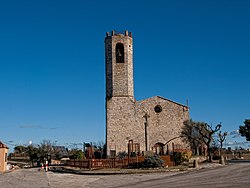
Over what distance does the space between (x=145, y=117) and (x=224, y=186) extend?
28.9m

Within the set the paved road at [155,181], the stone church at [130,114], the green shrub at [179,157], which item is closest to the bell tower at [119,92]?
the stone church at [130,114]

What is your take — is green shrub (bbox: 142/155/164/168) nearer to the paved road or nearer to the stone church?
the paved road

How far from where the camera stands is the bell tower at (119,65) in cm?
4422

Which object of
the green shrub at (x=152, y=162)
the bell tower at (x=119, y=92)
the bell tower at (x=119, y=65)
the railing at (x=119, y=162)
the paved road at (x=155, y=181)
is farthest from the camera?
the bell tower at (x=119, y=65)

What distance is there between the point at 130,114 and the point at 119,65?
263 inches

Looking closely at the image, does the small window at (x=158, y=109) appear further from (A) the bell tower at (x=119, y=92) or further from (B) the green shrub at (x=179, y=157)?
(B) the green shrub at (x=179, y=157)

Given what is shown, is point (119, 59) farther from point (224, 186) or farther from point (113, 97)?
point (224, 186)

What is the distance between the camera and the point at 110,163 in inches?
1216

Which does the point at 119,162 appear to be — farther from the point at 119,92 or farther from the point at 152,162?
the point at 119,92

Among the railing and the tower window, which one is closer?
the railing

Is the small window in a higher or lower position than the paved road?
higher

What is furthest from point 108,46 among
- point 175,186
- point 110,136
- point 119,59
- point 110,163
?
point 175,186

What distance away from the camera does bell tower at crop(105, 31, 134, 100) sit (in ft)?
145

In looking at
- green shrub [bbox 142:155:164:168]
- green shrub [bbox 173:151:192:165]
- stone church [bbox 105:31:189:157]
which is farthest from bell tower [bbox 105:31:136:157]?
green shrub [bbox 142:155:164:168]
